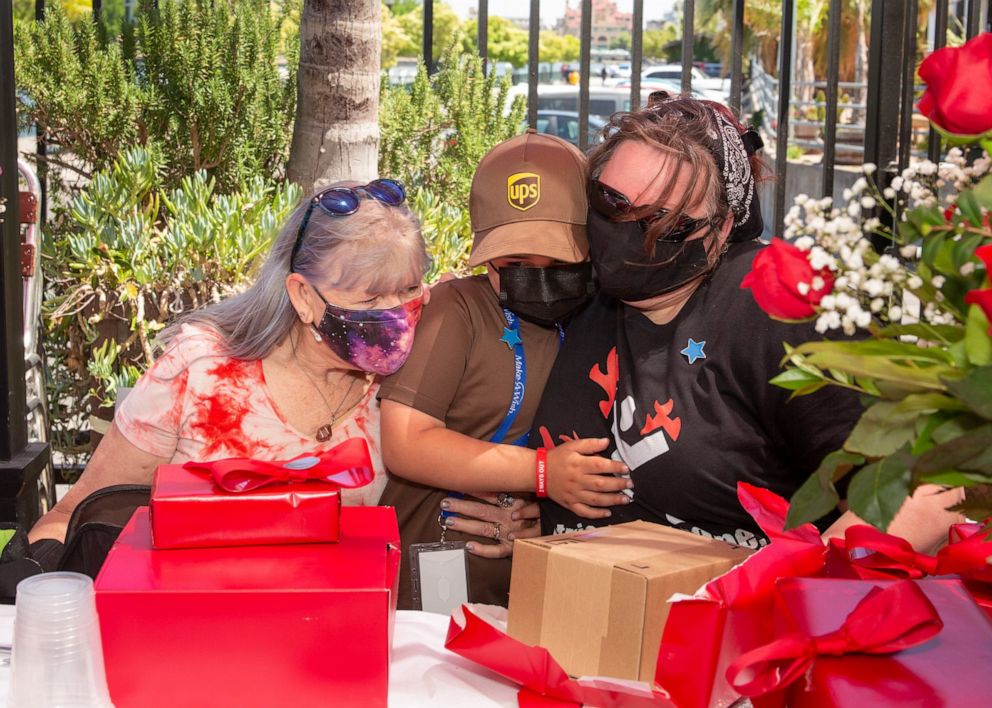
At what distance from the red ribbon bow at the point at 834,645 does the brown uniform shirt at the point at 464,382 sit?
0.97m

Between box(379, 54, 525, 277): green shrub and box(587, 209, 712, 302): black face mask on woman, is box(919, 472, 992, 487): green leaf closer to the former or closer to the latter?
box(587, 209, 712, 302): black face mask on woman

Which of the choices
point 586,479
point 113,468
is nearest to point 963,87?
point 586,479

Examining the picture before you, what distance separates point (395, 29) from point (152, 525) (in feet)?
116

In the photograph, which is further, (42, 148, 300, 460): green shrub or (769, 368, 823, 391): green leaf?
(42, 148, 300, 460): green shrub

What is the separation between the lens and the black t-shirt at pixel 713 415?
1.84 metres

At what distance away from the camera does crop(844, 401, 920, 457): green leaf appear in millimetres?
946

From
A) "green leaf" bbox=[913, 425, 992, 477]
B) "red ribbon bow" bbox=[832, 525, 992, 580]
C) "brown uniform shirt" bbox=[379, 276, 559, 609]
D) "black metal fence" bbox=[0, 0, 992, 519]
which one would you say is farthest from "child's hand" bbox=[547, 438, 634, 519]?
"black metal fence" bbox=[0, 0, 992, 519]

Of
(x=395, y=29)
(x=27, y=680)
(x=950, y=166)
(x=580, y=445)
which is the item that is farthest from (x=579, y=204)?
(x=395, y=29)

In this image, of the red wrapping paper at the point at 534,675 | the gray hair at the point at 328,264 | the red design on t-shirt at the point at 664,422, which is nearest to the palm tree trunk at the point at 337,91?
the gray hair at the point at 328,264

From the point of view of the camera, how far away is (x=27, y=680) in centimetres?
123

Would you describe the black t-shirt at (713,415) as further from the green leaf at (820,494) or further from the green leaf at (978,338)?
the green leaf at (978,338)

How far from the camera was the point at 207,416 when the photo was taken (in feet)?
7.09

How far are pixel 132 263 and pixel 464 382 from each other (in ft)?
6.13

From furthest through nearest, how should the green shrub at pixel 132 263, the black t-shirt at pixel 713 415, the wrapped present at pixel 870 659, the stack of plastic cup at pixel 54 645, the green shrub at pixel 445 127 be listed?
the green shrub at pixel 445 127
the green shrub at pixel 132 263
the black t-shirt at pixel 713 415
the stack of plastic cup at pixel 54 645
the wrapped present at pixel 870 659
